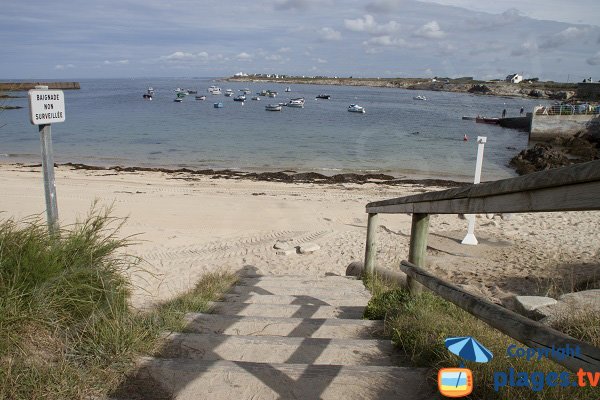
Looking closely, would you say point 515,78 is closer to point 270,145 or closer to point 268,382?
point 270,145

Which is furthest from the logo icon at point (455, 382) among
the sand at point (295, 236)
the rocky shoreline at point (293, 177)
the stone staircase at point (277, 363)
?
the rocky shoreline at point (293, 177)

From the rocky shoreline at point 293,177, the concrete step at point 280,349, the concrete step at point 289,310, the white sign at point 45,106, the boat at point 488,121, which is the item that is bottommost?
the rocky shoreline at point 293,177

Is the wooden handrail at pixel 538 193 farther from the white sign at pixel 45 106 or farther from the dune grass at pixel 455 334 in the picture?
the white sign at pixel 45 106

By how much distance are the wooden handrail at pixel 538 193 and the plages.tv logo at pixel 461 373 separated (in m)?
0.64

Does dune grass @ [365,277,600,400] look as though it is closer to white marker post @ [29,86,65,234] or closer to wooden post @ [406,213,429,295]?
wooden post @ [406,213,429,295]

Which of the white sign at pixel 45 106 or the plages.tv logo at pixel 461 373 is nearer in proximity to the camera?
the plages.tv logo at pixel 461 373

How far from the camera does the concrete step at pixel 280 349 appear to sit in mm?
2779

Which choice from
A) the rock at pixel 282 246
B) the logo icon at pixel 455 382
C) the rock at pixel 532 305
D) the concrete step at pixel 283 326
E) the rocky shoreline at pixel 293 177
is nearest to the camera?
the logo icon at pixel 455 382

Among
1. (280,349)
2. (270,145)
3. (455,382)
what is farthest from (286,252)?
(270,145)

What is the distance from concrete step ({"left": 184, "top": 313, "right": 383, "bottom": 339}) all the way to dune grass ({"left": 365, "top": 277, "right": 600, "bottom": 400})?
203 millimetres

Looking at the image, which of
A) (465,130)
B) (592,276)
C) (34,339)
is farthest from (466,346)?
(465,130)

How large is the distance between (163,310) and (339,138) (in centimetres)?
3330

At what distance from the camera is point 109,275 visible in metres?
3.22

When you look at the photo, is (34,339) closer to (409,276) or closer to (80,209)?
(409,276)
